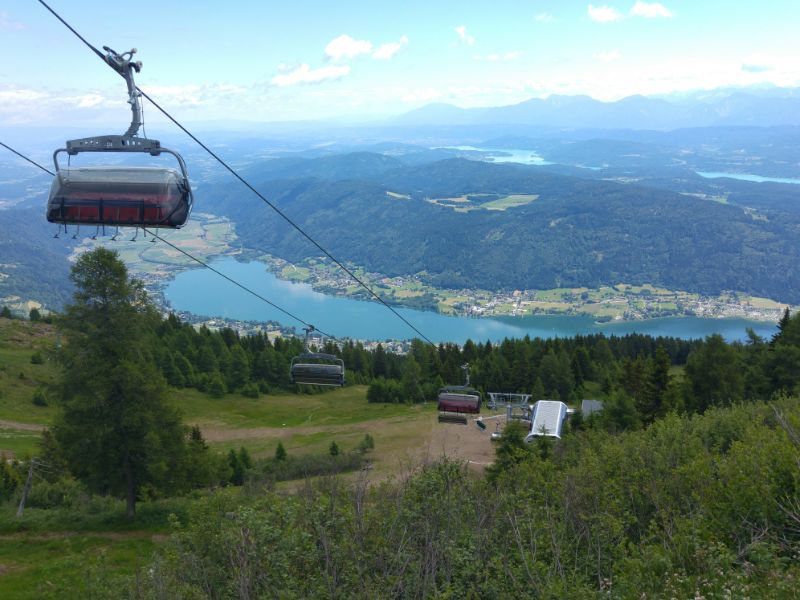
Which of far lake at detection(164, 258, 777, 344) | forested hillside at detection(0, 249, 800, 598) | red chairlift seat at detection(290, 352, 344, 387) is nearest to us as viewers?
forested hillside at detection(0, 249, 800, 598)

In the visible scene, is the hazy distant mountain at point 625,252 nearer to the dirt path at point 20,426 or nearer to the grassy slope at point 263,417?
the grassy slope at point 263,417

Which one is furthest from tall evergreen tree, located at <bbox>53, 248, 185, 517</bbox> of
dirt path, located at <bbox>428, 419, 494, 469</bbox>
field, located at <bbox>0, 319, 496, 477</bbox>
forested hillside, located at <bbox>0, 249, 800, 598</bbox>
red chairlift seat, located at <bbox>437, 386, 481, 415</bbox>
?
dirt path, located at <bbox>428, 419, 494, 469</bbox>

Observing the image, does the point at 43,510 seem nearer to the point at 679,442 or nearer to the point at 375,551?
the point at 375,551

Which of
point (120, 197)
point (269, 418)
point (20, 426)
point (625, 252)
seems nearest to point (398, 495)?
point (120, 197)

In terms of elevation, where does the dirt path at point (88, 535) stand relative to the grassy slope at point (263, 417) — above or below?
above

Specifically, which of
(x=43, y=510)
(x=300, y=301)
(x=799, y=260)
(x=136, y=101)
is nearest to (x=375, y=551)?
(x=136, y=101)

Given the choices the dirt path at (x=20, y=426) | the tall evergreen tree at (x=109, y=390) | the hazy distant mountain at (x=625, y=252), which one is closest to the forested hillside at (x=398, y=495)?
the tall evergreen tree at (x=109, y=390)

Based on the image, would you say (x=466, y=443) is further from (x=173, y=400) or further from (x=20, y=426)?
(x=20, y=426)

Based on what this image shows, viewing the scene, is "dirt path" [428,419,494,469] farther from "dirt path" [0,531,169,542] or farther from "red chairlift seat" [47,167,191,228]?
"red chairlift seat" [47,167,191,228]
